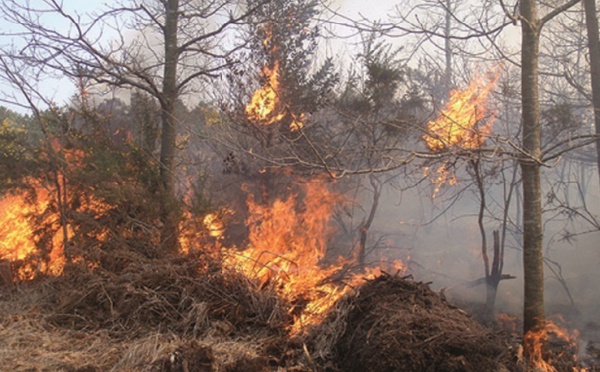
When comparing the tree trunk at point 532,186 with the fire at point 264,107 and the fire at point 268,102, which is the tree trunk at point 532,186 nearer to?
the fire at point 268,102

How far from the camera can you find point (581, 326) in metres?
11.5

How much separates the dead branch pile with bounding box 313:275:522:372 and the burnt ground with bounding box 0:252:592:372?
11 millimetres

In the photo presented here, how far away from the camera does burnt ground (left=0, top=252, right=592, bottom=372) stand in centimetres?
401

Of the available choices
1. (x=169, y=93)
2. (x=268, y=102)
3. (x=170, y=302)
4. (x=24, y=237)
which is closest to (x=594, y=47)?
(x=268, y=102)

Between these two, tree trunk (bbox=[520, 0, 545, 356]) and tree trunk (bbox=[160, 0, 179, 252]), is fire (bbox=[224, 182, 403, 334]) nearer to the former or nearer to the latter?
tree trunk (bbox=[520, 0, 545, 356])

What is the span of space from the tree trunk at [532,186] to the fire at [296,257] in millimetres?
2240

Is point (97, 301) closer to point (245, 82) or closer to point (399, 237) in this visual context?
point (245, 82)

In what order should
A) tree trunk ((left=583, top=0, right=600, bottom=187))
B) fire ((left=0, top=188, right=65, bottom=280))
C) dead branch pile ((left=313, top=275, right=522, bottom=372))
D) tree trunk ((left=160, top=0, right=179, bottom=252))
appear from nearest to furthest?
dead branch pile ((left=313, top=275, right=522, bottom=372)) → fire ((left=0, top=188, right=65, bottom=280)) → tree trunk ((left=160, top=0, right=179, bottom=252)) → tree trunk ((left=583, top=0, right=600, bottom=187))

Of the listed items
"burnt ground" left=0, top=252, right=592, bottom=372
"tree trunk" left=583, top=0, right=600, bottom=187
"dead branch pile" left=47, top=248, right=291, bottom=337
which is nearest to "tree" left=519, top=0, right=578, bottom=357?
"burnt ground" left=0, top=252, right=592, bottom=372

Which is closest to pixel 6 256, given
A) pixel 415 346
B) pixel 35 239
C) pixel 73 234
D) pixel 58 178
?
pixel 35 239

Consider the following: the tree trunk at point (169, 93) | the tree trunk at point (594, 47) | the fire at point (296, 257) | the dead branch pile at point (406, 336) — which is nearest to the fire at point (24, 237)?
the tree trunk at point (169, 93)

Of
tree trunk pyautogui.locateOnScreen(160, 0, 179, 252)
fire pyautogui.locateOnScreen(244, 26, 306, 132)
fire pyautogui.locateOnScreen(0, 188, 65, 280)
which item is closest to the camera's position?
fire pyautogui.locateOnScreen(0, 188, 65, 280)

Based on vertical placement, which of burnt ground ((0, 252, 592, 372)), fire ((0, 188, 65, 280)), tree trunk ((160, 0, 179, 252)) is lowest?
burnt ground ((0, 252, 592, 372))

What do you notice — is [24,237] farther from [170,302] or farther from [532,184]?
[532,184]
